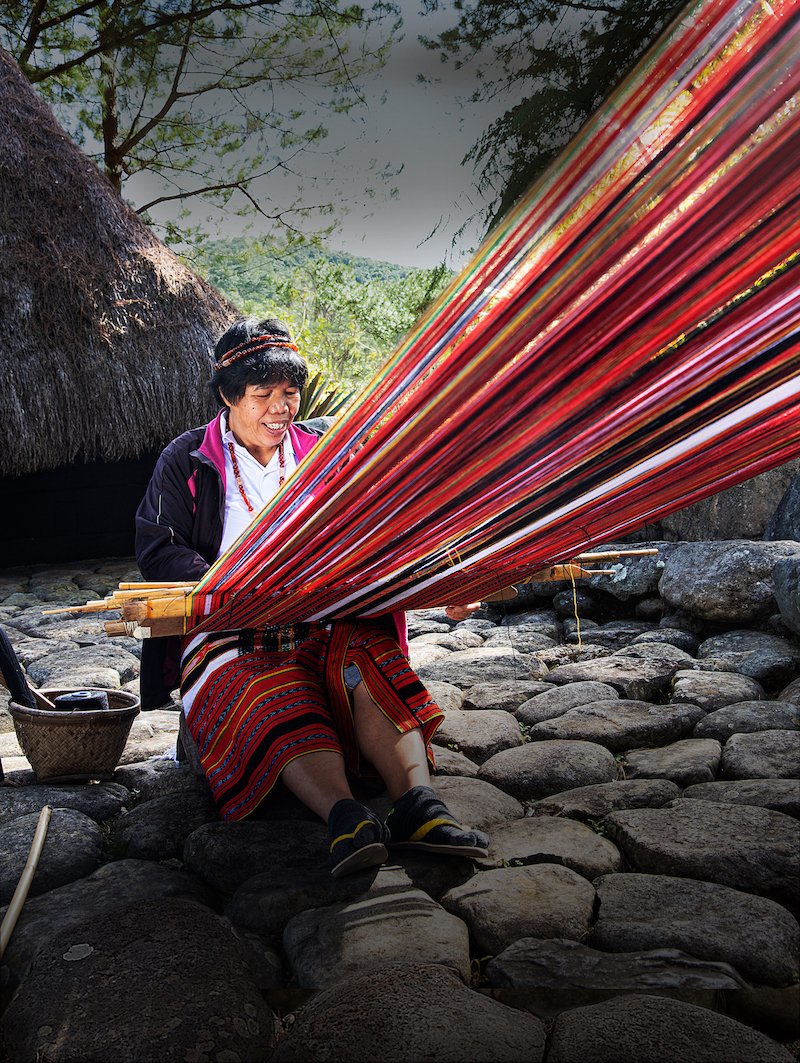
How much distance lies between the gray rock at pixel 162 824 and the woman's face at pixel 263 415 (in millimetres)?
788

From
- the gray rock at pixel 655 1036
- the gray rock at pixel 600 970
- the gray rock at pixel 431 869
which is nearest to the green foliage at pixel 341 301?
the gray rock at pixel 431 869

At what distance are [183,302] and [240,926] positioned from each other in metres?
5.11

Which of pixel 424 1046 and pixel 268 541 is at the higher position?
pixel 268 541

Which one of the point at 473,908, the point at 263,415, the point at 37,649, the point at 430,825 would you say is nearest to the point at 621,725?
the point at 430,825

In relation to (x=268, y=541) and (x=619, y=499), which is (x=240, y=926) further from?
(x=619, y=499)

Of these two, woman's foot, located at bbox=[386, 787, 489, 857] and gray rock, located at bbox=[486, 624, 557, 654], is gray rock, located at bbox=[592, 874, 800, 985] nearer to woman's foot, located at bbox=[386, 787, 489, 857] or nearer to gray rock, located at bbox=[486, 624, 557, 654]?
woman's foot, located at bbox=[386, 787, 489, 857]

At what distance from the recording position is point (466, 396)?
113 cm

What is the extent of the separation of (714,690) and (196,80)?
323 inches

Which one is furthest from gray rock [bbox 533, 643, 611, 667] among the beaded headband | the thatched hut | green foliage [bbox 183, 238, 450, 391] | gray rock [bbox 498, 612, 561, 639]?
green foliage [bbox 183, 238, 450, 391]

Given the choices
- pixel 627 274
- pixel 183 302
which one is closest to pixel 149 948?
pixel 627 274

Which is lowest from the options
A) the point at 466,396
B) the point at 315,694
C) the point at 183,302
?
the point at 315,694

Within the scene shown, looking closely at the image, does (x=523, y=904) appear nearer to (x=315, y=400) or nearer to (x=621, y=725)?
(x=621, y=725)

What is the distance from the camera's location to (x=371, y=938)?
3.96ft

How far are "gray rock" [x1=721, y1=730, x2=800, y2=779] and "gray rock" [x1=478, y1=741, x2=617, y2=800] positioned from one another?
0.25 meters
